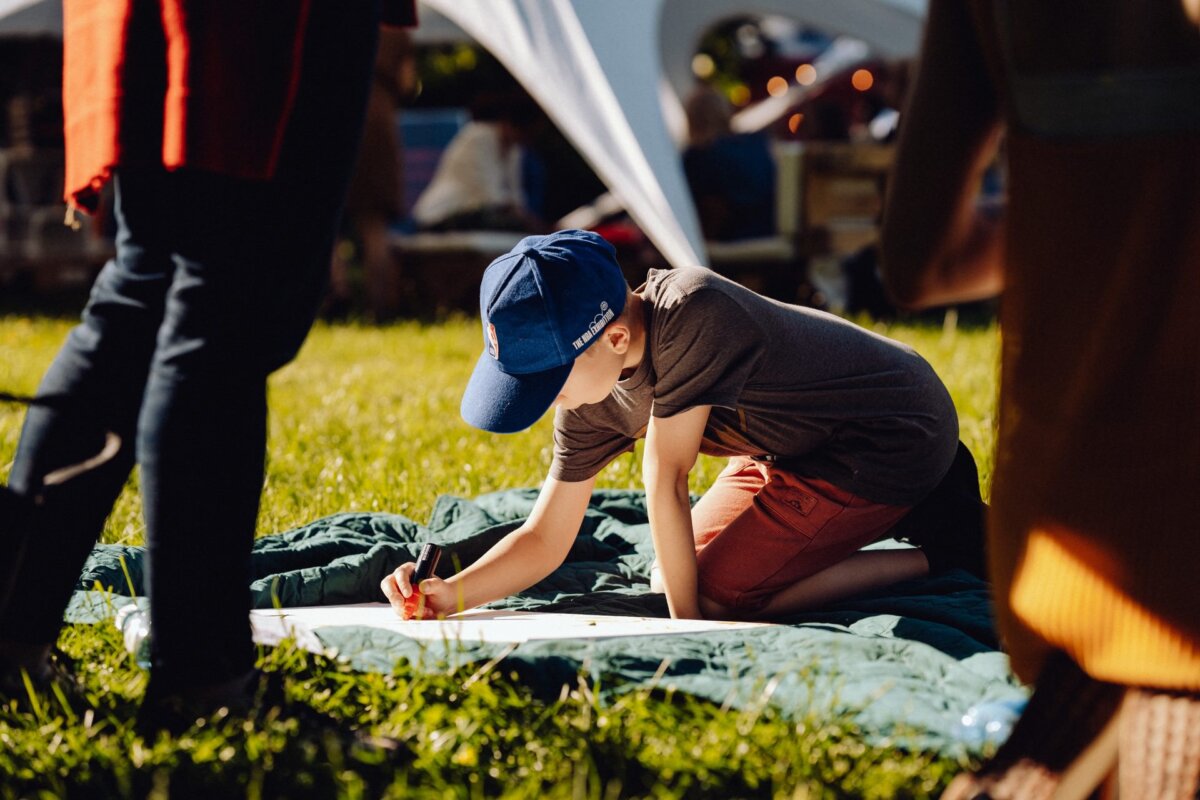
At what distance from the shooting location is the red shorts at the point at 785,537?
221cm

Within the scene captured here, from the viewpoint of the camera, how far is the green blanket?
167cm

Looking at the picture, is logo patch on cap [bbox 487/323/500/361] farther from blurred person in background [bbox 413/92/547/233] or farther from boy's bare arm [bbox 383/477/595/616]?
blurred person in background [bbox 413/92/547/233]

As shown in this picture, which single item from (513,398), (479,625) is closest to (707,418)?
(513,398)

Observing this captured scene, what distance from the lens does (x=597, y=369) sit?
197 centimetres

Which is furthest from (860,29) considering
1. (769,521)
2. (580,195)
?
(769,521)

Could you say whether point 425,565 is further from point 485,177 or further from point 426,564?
point 485,177

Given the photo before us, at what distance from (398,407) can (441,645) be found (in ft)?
7.72

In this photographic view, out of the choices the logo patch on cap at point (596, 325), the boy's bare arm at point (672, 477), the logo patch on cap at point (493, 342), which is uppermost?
the logo patch on cap at point (596, 325)

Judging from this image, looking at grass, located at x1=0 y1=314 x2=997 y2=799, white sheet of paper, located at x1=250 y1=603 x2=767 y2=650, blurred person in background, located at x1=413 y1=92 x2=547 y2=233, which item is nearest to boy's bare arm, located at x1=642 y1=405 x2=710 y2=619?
white sheet of paper, located at x1=250 y1=603 x2=767 y2=650

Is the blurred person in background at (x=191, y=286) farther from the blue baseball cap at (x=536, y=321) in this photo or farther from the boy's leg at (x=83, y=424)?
the blue baseball cap at (x=536, y=321)

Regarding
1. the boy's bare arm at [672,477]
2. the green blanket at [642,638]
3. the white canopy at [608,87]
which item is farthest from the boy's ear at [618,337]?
the white canopy at [608,87]

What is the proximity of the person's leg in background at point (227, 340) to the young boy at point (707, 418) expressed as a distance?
46cm

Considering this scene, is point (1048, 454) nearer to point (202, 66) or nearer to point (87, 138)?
point (202, 66)

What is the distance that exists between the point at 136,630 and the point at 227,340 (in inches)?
23.9
